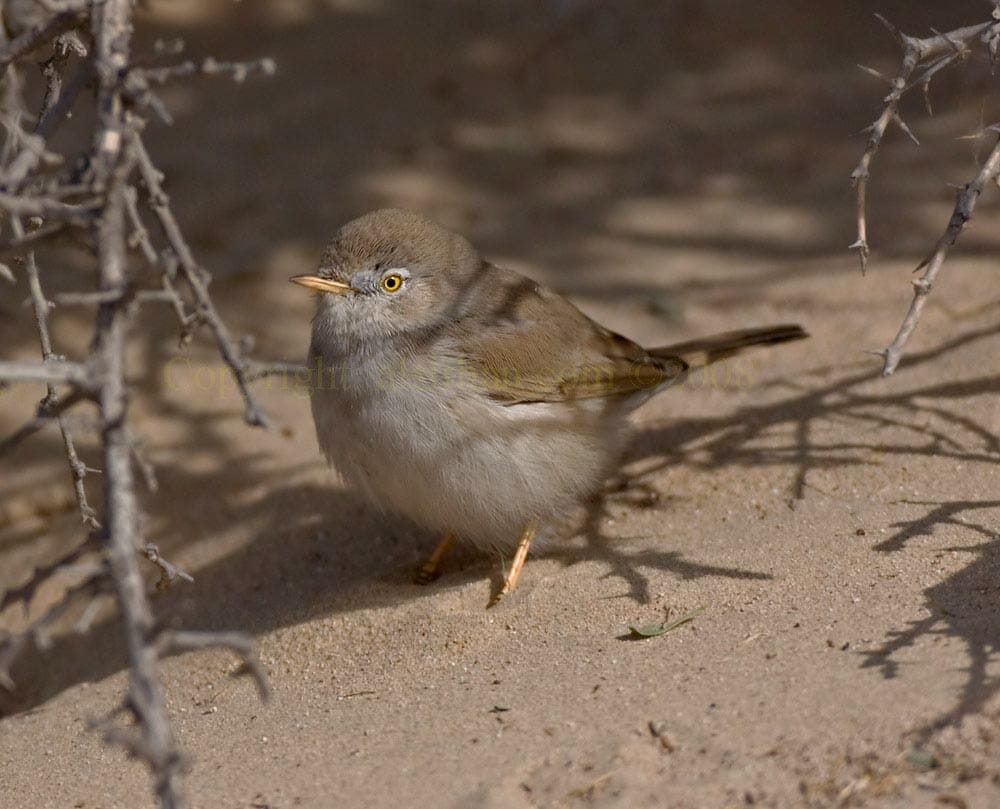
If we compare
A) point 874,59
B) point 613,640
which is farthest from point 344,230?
point 874,59

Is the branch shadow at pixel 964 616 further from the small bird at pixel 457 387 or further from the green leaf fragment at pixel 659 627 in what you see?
the small bird at pixel 457 387

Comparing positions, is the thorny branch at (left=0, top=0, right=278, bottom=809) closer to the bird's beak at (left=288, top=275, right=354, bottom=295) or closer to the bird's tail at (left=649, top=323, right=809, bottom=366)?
the bird's beak at (left=288, top=275, right=354, bottom=295)

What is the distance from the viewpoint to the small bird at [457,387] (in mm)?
4438

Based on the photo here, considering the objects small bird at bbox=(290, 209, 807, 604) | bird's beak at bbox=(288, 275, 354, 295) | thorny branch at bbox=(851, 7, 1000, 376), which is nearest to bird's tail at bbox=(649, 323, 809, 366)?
small bird at bbox=(290, 209, 807, 604)

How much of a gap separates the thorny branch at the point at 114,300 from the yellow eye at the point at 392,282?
5.40 feet

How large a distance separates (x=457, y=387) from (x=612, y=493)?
1.19 meters

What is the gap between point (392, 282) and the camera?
474 cm

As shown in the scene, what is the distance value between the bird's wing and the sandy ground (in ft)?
1.89

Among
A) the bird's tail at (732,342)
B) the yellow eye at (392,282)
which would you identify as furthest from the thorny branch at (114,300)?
the bird's tail at (732,342)

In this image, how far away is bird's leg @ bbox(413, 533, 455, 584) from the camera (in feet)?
16.5

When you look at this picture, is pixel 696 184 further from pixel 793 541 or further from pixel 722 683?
pixel 722 683

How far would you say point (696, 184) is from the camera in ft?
25.3

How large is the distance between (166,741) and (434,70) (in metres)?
7.53

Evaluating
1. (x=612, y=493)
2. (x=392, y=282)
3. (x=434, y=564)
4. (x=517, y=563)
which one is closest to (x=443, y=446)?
(x=517, y=563)
